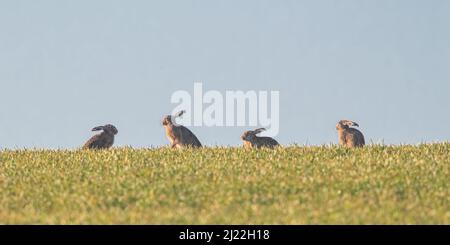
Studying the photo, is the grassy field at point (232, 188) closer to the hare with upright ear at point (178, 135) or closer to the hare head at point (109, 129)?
the hare with upright ear at point (178, 135)

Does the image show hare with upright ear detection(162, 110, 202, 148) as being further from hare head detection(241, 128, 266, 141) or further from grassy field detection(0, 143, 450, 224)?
grassy field detection(0, 143, 450, 224)

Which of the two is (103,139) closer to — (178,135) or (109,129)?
(109,129)

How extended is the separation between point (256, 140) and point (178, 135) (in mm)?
2514

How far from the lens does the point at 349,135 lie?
98.4 feet

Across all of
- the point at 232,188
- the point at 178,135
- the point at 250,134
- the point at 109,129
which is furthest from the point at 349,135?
the point at 232,188

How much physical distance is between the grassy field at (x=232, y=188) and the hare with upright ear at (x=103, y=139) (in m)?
3.61

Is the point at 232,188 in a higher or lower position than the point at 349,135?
lower

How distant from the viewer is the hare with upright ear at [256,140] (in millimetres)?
29408

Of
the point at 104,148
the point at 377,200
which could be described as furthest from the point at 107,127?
the point at 377,200

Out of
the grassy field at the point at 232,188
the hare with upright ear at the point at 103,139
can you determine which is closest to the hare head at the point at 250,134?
the hare with upright ear at the point at 103,139

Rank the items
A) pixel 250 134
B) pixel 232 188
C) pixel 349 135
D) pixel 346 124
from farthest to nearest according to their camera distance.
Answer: pixel 346 124, pixel 250 134, pixel 349 135, pixel 232 188

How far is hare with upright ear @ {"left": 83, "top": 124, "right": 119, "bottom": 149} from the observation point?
29234mm

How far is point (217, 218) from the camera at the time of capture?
51.9 ft
